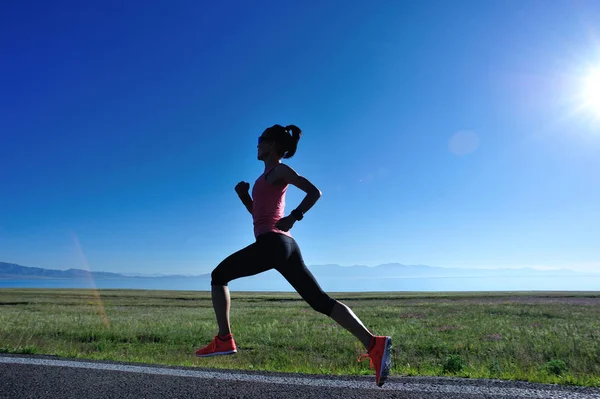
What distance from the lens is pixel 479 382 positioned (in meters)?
4.28

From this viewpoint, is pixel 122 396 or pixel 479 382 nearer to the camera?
pixel 122 396

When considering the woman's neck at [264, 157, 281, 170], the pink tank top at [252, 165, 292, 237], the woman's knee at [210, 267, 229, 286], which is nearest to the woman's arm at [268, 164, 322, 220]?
the pink tank top at [252, 165, 292, 237]

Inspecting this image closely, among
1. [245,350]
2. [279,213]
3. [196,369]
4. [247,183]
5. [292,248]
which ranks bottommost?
[245,350]

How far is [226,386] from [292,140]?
2.53m

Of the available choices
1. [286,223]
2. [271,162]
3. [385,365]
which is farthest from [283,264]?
[385,365]

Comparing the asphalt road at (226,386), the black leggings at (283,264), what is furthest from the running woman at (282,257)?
the asphalt road at (226,386)

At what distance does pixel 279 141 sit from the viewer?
417 centimetres

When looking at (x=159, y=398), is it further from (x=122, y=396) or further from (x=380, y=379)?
(x=380, y=379)

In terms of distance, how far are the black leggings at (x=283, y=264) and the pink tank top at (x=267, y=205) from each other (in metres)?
0.11

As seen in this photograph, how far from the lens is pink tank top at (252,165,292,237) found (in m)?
3.87

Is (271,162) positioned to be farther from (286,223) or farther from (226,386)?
(226,386)

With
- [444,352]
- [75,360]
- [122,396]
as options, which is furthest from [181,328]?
[122,396]

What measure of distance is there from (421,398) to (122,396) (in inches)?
105

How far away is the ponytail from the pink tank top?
34 centimetres
